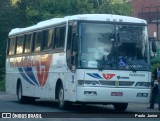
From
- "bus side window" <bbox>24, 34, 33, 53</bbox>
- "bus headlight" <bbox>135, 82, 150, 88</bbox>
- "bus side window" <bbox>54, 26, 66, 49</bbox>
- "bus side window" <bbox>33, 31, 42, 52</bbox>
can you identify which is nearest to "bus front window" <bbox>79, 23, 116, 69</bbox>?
"bus headlight" <bbox>135, 82, 150, 88</bbox>

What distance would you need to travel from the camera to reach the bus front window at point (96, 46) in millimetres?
21516

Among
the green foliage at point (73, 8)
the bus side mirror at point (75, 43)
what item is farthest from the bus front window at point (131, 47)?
the green foliage at point (73, 8)

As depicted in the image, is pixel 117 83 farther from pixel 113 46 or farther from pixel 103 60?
pixel 113 46

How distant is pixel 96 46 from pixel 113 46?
24.7 inches

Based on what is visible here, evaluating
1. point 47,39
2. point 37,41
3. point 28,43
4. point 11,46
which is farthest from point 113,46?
point 11,46

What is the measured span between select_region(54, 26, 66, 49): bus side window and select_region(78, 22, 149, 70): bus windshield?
176 cm

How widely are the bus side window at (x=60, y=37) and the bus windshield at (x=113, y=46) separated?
5.78 feet

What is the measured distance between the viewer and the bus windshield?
70.7ft

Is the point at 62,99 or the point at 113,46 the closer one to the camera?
the point at 113,46

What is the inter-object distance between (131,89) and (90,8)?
82.1 ft

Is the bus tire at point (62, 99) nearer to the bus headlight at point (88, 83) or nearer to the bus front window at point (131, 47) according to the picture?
the bus headlight at point (88, 83)

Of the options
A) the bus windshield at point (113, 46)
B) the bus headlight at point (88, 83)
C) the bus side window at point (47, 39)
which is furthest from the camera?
the bus side window at point (47, 39)

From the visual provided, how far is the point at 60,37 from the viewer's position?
23.8m

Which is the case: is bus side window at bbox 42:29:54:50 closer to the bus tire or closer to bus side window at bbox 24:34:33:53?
the bus tire
